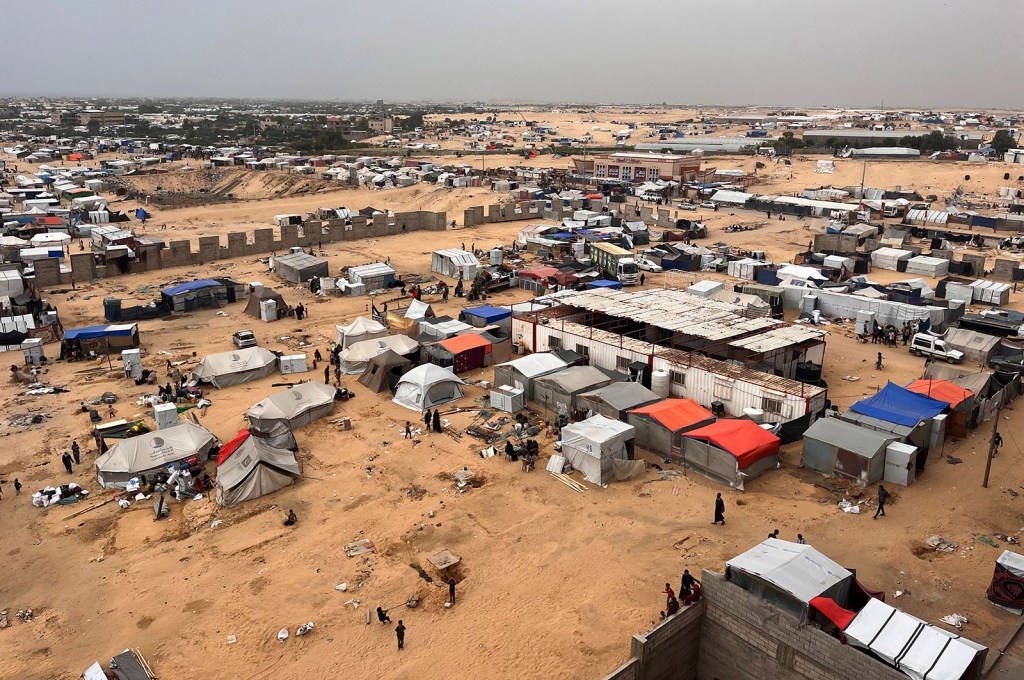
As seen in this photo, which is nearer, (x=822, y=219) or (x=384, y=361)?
(x=384, y=361)

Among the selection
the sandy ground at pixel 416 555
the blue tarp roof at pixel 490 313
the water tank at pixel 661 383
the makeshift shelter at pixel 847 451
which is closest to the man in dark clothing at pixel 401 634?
the sandy ground at pixel 416 555

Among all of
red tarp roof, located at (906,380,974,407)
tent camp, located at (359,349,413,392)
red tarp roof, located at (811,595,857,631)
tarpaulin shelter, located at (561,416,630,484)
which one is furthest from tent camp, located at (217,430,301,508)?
red tarp roof, located at (906,380,974,407)

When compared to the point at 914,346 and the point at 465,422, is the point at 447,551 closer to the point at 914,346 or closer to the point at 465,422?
the point at 465,422

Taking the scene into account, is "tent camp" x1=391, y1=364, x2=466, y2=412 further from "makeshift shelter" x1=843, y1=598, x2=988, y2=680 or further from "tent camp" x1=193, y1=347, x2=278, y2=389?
"makeshift shelter" x1=843, y1=598, x2=988, y2=680

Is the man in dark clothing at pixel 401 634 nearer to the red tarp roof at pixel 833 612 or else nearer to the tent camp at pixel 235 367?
the red tarp roof at pixel 833 612

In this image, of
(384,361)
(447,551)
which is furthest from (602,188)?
(447,551)

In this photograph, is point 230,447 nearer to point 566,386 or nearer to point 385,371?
point 385,371

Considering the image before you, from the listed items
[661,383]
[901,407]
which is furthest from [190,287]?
[901,407]
